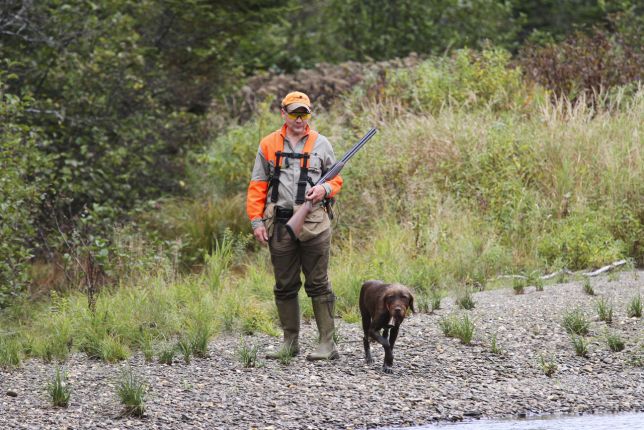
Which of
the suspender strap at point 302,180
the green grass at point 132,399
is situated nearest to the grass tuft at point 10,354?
the green grass at point 132,399

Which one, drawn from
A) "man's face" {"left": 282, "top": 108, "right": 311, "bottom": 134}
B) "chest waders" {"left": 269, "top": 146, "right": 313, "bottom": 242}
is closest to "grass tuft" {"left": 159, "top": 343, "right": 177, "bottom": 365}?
"chest waders" {"left": 269, "top": 146, "right": 313, "bottom": 242}

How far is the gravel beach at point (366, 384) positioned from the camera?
705 cm

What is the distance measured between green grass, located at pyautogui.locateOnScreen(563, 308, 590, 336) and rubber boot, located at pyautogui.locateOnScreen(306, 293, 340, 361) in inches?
81.0

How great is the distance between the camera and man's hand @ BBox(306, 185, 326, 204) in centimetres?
794

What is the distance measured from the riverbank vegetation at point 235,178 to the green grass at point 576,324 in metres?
1.70

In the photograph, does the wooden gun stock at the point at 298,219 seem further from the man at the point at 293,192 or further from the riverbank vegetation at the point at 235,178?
the riverbank vegetation at the point at 235,178

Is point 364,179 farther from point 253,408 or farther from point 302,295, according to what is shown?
point 253,408

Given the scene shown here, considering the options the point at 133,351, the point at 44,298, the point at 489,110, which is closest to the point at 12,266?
the point at 44,298

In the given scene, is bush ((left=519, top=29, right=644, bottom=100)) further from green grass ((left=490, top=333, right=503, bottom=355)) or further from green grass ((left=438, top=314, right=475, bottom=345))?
green grass ((left=490, top=333, right=503, bottom=355))

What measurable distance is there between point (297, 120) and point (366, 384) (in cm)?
197

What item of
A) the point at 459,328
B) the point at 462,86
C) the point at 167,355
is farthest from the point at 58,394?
the point at 462,86

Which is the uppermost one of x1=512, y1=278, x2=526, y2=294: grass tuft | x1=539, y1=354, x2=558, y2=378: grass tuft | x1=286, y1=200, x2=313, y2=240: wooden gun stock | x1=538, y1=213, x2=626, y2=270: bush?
x1=286, y1=200, x2=313, y2=240: wooden gun stock

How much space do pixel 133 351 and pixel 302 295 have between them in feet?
7.45

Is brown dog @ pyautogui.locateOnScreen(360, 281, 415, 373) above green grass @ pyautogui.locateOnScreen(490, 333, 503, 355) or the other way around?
above
